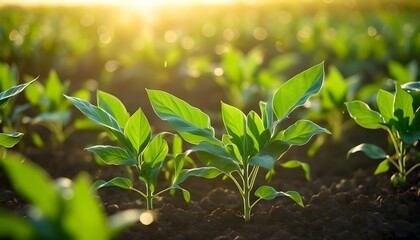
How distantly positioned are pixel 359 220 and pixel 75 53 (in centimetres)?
516

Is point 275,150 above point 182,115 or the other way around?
the other way around

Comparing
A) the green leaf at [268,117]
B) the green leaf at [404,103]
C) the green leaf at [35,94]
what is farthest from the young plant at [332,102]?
the green leaf at [35,94]

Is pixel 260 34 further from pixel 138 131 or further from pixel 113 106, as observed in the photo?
pixel 138 131

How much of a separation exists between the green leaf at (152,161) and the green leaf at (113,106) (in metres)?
0.24

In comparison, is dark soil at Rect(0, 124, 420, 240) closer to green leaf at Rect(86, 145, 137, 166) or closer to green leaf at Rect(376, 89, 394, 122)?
green leaf at Rect(86, 145, 137, 166)

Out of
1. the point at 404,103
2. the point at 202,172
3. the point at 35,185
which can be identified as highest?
the point at 35,185

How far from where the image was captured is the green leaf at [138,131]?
2348 mm

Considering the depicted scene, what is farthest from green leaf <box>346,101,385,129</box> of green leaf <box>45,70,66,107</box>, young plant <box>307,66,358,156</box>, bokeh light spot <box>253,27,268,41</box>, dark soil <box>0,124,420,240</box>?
bokeh light spot <box>253,27,268,41</box>

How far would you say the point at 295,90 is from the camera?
238cm

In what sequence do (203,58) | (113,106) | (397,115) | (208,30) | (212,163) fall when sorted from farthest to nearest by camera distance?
(208,30) → (203,58) → (397,115) → (113,106) → (212,163)

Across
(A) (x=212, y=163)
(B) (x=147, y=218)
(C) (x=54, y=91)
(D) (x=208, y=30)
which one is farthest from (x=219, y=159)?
(D) (x=208, y=30)

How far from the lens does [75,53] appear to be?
6.89 m

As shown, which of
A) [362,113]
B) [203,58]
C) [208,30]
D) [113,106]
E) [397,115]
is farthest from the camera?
[208,30]

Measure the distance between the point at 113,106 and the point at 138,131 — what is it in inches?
9.6
